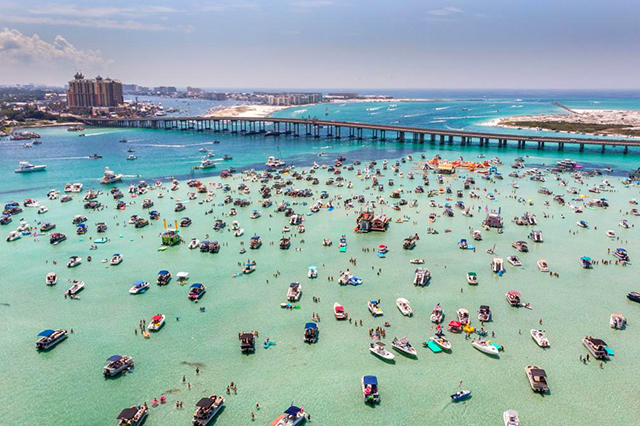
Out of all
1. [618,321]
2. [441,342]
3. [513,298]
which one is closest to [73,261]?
[441,342]

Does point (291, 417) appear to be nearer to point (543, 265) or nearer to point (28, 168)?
point (543, 265)

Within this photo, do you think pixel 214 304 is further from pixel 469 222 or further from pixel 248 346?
pixel 469 222

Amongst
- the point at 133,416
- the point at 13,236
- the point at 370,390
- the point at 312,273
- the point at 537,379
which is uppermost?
the point at 13,236

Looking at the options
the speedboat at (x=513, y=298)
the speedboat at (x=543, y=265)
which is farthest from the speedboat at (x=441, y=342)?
the speedboat at (x=543, y=265)

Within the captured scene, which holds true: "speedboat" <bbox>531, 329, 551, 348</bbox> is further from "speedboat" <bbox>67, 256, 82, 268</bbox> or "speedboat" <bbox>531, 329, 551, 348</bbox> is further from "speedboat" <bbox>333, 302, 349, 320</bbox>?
"speedboat" <bbox>67, 256, 82, 268</bbox>

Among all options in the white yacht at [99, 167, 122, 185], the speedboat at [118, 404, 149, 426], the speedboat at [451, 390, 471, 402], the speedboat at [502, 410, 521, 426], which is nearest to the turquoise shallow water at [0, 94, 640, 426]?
the speedboat at [451, 390, 471, 402]
